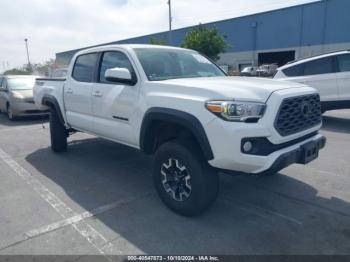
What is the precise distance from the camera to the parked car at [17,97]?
10578 millimetres

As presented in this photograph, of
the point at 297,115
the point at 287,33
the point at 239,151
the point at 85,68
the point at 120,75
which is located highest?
the point at 287,33

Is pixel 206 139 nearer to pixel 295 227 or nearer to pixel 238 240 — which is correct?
pixel 238 240

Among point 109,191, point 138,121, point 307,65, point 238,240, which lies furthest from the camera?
point 307,65

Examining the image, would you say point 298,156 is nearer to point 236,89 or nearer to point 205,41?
point 236,89

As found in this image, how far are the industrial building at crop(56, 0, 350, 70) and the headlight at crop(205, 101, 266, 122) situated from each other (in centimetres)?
3802

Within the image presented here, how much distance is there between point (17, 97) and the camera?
416 inches

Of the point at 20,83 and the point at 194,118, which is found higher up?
the point at 20,83

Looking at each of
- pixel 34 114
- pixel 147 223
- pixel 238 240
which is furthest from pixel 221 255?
pixel 34 114

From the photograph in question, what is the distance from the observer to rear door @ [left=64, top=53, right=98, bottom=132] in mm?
4980

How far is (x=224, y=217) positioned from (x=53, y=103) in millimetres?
4062

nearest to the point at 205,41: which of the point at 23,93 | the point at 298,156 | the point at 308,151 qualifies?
the point at 23,93

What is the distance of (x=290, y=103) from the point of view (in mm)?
3299

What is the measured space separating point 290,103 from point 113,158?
3.60 m

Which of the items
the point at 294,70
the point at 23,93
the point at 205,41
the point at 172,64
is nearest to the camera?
the point at 172,64
